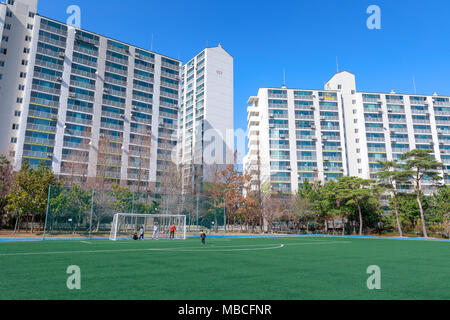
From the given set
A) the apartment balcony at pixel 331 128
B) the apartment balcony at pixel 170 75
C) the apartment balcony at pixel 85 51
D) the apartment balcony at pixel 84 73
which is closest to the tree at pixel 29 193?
the apartment balcony at pixel 84 73

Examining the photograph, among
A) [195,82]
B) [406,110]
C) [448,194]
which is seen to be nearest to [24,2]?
[195,82]

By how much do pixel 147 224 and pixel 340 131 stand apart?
183 ft

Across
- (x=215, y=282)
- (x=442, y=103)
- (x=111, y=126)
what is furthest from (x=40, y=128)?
(x=442, y=103)

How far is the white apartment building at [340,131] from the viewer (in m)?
68.9

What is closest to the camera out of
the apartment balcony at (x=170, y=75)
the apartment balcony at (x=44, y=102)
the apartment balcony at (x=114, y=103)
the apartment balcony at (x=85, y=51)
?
the apartment balcony at (x=44, y=102)

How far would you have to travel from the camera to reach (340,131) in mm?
71625

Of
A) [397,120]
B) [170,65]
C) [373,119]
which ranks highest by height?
[170,65]

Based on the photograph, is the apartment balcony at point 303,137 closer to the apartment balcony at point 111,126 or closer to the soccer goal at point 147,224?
the apartment balcony at point 111,126

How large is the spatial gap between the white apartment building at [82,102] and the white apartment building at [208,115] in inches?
445

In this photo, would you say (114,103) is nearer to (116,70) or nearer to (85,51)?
(116,70)

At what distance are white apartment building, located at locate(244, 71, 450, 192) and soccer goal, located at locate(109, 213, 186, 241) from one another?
3765 cm

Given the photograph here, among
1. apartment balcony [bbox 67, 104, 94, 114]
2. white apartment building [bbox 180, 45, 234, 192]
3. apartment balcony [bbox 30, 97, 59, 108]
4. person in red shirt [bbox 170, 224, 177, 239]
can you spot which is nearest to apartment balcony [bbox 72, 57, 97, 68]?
apartment balcony [bbox 67, 104, 94, 114]

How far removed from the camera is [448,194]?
46219 mm
